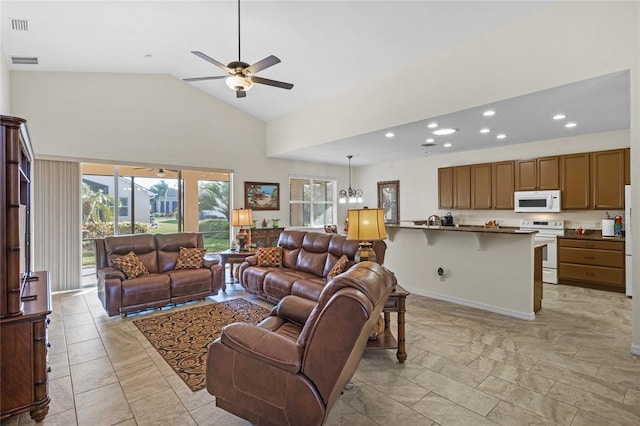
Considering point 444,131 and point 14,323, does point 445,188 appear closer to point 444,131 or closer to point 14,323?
point 444,131

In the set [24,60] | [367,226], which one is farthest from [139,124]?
[367,226]

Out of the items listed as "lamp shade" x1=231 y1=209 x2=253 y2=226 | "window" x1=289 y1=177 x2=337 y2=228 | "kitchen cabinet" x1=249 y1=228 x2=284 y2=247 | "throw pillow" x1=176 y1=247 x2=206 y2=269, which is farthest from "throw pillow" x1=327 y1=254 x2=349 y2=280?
"window" x1=289 y1=177 x2=337 y2=228

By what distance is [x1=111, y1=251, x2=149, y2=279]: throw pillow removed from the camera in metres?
4.34

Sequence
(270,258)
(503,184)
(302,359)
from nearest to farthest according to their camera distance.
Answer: (302,359) < (270,258) < (503,184)

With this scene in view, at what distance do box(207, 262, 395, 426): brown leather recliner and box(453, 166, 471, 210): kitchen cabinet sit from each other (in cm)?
592

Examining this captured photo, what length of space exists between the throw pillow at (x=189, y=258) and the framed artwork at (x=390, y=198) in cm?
526

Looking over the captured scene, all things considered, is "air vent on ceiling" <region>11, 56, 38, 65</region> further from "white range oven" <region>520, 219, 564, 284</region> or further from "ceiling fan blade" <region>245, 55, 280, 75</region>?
"white range oven" <region>520, 219, 564, 284</region>

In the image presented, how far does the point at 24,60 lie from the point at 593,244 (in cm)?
953

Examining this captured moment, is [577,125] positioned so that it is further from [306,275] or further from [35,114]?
[35,114]

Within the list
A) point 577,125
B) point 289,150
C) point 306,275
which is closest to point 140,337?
point 306,275

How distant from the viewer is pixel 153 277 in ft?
14.4

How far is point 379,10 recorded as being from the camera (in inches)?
142

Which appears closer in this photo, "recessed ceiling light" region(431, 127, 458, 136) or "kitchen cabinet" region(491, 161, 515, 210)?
"recessed ceiling light" region(431, 127, 458, 136)

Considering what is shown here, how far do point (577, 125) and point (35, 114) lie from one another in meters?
8.70
